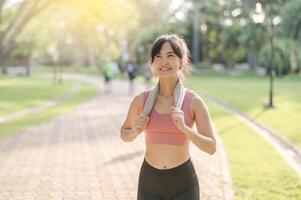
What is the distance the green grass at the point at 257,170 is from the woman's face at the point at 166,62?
424cm

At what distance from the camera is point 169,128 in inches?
148

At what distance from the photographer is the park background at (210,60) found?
39.5 feet

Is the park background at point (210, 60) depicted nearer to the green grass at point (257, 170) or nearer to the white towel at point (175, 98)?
the green grass at point (257, 170)

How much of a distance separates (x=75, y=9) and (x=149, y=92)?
23.8 metres

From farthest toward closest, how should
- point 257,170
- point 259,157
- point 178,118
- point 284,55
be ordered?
point 284,55 < point 259,157 < point 257,170 < point 178,118

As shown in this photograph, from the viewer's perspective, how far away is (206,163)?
10484 mm

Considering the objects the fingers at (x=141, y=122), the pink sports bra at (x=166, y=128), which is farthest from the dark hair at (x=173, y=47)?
the fingers at (x=141, y=122)

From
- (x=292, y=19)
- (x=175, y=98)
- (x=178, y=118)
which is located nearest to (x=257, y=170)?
(x=175, y=98)

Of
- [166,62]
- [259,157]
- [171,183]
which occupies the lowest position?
[259,157]

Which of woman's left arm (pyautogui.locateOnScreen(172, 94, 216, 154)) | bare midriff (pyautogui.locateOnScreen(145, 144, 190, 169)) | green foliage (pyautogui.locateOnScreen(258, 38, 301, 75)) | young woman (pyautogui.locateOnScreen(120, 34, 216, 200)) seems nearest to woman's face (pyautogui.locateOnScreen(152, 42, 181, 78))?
young woman (pyautogui.locateOnScreen(120, 34, 216, 200))

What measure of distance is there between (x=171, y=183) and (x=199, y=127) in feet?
1.36

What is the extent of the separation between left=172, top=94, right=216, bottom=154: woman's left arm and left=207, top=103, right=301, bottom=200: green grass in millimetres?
4131

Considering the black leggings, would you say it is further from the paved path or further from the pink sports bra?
the paved path

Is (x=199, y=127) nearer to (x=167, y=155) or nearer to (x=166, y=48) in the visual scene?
(x=167, y=155)
